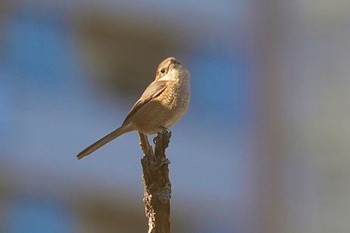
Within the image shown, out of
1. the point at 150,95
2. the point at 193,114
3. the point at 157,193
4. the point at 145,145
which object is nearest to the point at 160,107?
the point at 150,95

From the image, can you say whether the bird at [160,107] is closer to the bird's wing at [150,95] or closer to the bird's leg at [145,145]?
the bird's wing at [150,95]

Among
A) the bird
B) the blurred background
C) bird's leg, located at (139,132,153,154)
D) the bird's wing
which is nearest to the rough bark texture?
bird's leg, located at (139,132,153,154)

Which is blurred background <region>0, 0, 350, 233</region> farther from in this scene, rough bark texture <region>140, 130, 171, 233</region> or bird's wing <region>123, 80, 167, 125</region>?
rough bark texture <region>140, 130, 171, 233</region>

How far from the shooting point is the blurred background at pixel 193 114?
25.7 feet

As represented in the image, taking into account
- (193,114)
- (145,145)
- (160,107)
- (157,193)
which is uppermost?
(193,114)

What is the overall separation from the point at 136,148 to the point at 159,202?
18.9ft

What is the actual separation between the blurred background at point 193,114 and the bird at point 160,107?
4.77 m

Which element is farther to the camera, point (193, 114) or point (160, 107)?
point (193, 114)

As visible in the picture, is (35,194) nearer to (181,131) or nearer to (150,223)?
(181,131)

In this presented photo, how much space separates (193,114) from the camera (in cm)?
867

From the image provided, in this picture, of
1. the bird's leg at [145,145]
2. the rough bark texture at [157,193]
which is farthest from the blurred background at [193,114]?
the rough bark texture at [157,193]

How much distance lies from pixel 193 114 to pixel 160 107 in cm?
577

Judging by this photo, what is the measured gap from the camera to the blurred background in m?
7.83

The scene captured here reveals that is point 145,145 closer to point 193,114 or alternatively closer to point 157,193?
point 157,193
